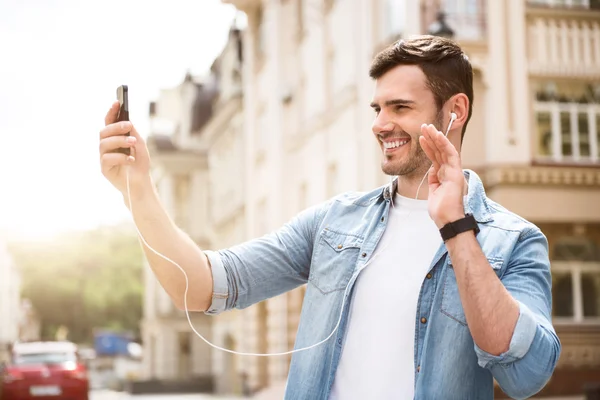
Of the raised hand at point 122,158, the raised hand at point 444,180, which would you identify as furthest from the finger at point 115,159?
the raised hand at point 444,180

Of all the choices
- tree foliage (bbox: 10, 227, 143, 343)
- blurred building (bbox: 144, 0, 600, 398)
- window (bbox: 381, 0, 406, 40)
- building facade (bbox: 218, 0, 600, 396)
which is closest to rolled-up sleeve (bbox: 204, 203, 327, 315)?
blurred building (bbox: 144, 0, 600, 398)

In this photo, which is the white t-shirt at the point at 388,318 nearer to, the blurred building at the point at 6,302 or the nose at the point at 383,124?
the nose at the point at 383,124

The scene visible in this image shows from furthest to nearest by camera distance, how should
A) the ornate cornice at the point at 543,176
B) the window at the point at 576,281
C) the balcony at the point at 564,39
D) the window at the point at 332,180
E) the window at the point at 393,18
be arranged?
the window at the point at 332,180, the window at the point at 576,281, the window at the point at 393,18, the balcony at the point at 564,39, the ornate cornice at the point at 543,176

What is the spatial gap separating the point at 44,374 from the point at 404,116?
1808cm

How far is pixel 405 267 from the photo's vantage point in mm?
2736

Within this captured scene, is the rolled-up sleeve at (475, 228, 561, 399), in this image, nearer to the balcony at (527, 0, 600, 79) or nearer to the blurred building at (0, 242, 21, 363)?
the balcony at (527, 0, 600, 79)

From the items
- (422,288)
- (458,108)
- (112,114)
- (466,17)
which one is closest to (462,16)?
(466,17)

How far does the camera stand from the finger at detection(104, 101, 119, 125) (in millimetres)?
2611

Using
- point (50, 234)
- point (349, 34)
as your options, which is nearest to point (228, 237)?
point (349, 34)

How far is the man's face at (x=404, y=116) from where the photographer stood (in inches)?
111

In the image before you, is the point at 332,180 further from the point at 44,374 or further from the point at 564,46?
the point at 44,374

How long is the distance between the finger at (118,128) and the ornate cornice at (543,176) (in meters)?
14.7

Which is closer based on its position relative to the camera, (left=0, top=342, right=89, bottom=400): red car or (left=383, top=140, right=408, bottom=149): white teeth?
(left=383, top=140, right=408, bottom=149): white teeth

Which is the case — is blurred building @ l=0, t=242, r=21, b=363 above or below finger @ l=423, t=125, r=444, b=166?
below
